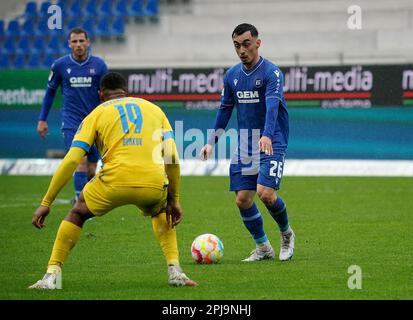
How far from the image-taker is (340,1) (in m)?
26.0

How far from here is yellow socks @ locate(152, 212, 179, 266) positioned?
8.02 metres

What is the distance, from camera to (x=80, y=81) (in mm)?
13648

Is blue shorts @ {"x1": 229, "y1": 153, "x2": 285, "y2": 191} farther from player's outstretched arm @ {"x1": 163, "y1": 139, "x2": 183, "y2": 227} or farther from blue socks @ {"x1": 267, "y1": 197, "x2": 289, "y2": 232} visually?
player's outstretched arm @ {"x1": 163, "y1": 139, "x2": 183, "y2": 227}

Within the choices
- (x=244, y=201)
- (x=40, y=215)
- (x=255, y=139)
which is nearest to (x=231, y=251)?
(x=244, y=201)

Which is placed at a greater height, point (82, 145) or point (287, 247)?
point (82, 145)

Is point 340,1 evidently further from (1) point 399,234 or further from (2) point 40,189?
(1) point 399,234

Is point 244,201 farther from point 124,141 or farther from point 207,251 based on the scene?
point 124,141

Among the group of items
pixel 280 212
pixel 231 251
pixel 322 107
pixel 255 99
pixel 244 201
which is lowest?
pixel 231 251

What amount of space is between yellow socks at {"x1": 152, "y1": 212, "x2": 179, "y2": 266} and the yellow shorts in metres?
0.25

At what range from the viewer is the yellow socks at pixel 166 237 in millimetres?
8016

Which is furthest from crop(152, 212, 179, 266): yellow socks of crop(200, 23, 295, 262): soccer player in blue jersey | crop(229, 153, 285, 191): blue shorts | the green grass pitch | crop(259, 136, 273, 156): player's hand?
crop(229, 153, 285, 191): blue shorts

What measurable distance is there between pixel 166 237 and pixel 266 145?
1586mm

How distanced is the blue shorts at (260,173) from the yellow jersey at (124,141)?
2029mm
